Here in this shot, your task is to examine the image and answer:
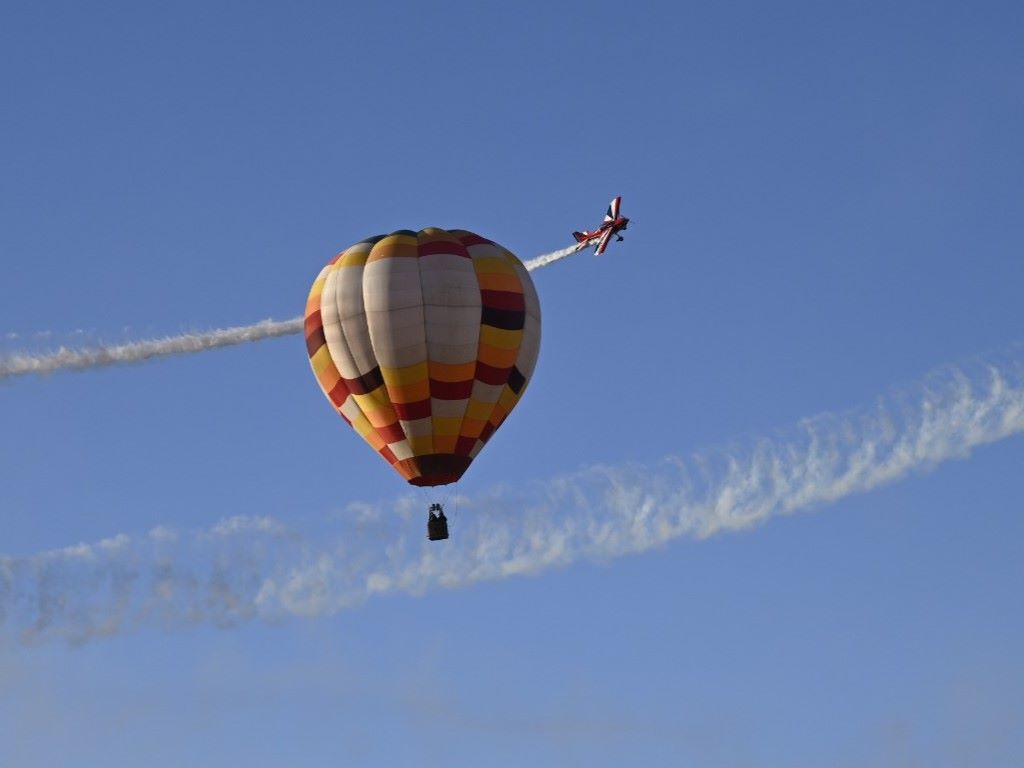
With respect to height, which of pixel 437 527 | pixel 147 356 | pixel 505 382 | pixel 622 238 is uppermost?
pixel 622 238

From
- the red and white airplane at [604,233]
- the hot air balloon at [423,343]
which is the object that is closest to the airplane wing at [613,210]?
the red and white airplane at [604,233]

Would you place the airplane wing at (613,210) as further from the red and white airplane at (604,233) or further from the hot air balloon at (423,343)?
the hot air balloon at (423,343)

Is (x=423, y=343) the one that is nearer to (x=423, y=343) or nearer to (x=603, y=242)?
(x=423, y=343)

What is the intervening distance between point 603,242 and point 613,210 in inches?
75.5

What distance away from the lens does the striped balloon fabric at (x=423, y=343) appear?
215 feet

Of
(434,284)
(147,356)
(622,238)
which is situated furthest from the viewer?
(622,238)

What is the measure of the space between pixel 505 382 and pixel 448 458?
3044 millimetres

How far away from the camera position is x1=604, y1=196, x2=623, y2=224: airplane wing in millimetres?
97688

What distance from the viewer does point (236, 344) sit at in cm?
7906

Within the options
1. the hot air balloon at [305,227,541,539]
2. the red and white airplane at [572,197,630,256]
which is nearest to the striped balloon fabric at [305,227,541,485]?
the hot air balloon at [305,227,541,539]

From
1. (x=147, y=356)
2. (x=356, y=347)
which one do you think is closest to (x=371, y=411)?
(x=356, y=347)

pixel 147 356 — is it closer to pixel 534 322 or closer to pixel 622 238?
pixel 534 322

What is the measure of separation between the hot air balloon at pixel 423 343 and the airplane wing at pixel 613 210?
30.2 m

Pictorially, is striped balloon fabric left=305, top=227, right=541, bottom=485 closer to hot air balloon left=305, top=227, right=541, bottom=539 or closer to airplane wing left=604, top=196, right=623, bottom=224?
hot air balloon left=305, top=227, right=541, bottom=539
